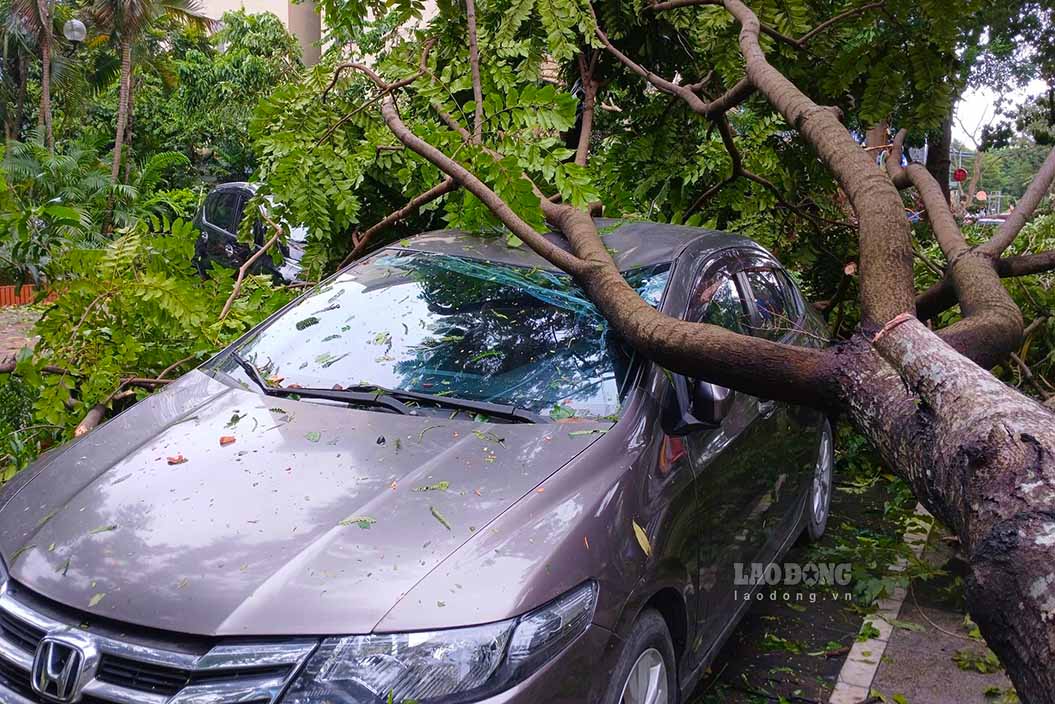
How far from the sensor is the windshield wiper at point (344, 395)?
336cm

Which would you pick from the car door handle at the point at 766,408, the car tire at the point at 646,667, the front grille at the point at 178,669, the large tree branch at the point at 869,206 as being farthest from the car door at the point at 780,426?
the front grille at the point at 178,669

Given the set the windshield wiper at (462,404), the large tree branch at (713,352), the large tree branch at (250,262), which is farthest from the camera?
the large tree branch at (250,262)

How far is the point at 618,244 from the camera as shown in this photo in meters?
4.32

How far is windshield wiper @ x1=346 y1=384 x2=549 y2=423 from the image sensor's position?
3.24 meters

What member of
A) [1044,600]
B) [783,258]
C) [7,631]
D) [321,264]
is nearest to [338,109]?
[321,264]

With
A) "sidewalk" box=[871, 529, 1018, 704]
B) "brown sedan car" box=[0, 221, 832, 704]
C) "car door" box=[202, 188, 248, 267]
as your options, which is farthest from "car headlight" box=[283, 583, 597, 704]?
"car door" box=[202, 188, 248, 267]

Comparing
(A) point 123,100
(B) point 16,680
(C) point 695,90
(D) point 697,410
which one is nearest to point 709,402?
(D) point 697,410

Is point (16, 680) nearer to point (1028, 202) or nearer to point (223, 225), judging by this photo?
point (1028, 202)

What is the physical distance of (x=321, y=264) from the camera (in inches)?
236

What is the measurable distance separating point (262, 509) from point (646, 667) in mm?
1227

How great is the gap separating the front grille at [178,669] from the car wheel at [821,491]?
3411 millimetres

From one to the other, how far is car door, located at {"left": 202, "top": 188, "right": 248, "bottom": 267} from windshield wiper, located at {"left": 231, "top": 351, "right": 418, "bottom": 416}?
20.9ft

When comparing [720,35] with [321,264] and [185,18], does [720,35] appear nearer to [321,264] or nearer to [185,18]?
[321,264]

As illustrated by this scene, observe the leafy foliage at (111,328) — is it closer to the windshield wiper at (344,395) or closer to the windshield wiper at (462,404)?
the windshield wiper at (344,395)
